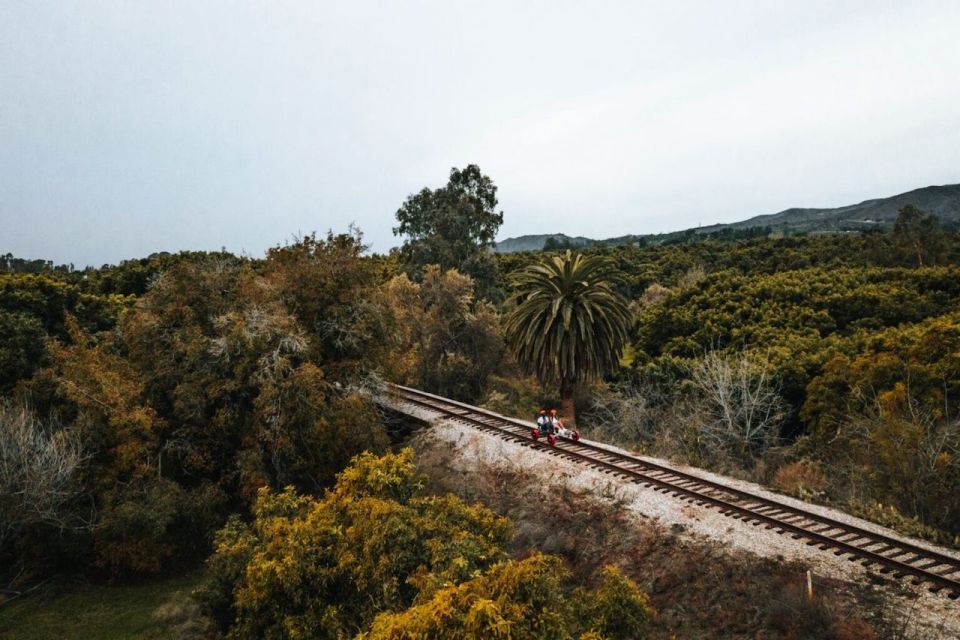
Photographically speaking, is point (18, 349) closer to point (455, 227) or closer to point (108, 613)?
point (108, 613)

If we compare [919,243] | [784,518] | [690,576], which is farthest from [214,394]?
[919,243]

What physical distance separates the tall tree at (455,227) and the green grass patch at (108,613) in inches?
1093

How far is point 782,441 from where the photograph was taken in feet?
76.0

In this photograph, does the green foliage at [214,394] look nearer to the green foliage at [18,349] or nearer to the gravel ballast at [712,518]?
the gravel ballast at [712,518]

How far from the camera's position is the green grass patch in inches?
489

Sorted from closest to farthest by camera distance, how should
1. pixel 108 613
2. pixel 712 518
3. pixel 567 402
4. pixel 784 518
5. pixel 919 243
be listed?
pixel 784 518, pixel 712 518, pixel 108 613, pixel 567 402, pixel 919 243

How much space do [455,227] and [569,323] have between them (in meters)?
19.9

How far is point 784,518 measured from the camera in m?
11.2

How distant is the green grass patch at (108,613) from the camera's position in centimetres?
1241

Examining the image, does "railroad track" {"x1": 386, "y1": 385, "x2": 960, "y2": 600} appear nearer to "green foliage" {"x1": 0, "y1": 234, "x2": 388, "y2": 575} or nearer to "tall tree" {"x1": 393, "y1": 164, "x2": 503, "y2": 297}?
"green foliage" {"x1": 0, "y1": 234, "x2": 388, "y2": 575}

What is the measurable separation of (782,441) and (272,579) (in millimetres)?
21855

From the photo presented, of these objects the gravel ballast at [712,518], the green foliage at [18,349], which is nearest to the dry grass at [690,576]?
the gravel ballast at [712,518]

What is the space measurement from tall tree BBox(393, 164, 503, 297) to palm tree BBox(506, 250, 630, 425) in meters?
16.4

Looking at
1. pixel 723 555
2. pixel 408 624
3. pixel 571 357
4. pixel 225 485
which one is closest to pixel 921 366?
pixel 571 357
